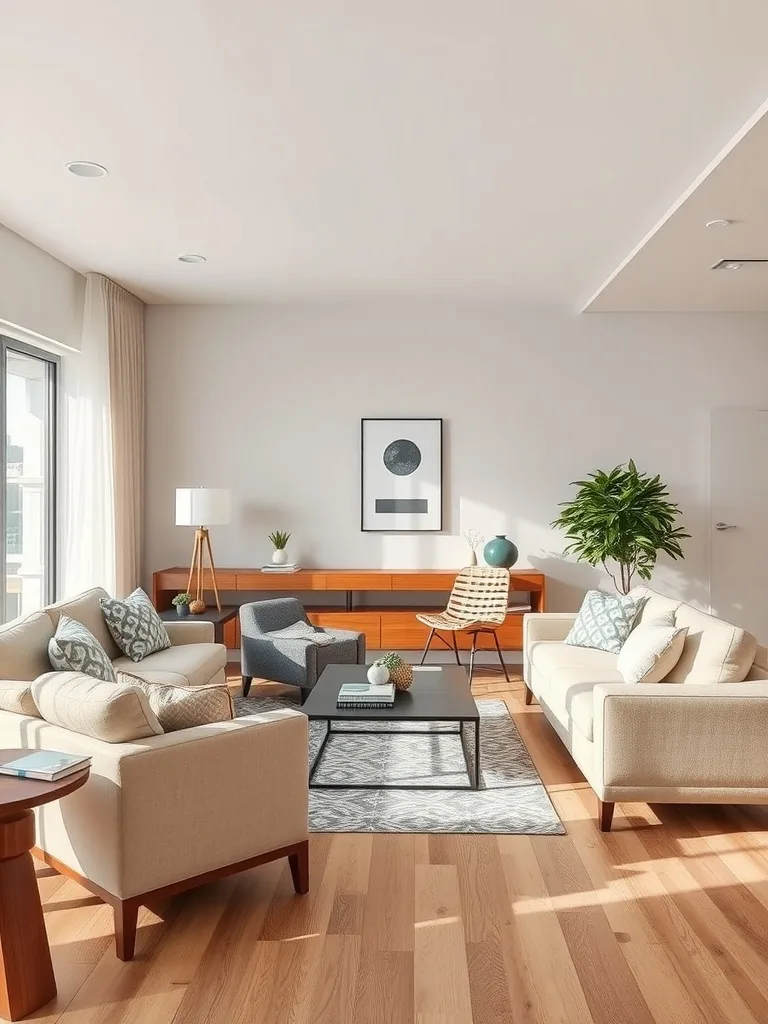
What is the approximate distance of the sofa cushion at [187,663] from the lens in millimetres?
4562

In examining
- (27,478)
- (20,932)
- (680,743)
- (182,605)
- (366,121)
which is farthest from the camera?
(182,605)

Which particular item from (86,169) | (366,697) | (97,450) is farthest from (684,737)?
(97,450)

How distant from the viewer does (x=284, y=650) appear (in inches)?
214

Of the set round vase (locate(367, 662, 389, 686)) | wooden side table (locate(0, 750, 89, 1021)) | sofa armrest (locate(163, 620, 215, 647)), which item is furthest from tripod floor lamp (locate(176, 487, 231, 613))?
wooden side table (locate(0, 750, 89, 1021))

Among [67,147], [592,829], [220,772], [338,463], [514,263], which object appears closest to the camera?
[220,772]

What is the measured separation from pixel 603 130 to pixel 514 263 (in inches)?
83.3

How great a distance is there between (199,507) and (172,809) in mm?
3851

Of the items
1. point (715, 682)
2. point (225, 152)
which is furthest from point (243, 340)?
point (715, 682)

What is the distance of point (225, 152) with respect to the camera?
3895 mm

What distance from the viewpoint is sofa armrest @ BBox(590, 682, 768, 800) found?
3.42m

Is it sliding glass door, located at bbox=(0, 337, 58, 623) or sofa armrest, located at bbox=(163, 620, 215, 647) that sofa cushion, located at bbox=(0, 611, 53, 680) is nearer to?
sofa armrest, located at bbox=(163, 620, 215, 647)

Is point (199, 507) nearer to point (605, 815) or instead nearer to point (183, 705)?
point (183, 705)

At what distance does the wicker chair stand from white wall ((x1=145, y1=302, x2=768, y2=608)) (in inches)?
25.3

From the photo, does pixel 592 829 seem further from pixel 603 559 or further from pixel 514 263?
pixel 514 263
